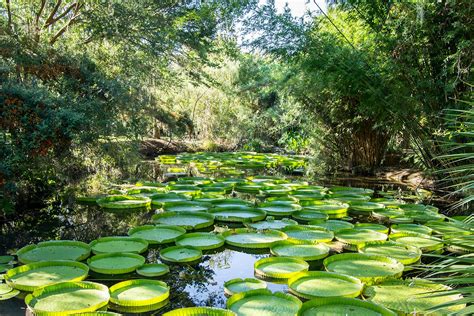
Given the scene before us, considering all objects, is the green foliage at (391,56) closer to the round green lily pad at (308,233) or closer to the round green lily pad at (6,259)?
the round green lily pad at (308,233)

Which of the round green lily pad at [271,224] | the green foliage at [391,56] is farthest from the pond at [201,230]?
the green foliage at [391,56]

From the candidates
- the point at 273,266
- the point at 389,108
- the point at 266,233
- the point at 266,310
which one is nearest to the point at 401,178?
the point at 389,108

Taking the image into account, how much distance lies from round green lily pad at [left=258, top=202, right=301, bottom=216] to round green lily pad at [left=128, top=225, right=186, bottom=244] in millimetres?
1383

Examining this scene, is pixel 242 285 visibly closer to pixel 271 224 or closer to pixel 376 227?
pixel 271 224

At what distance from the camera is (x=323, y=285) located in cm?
308

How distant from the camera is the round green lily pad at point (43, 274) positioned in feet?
9.73

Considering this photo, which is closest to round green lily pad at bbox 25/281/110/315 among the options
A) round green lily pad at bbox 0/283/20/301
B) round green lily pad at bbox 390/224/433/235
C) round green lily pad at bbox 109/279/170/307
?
round green lily pad at bbox 109/279/170/307

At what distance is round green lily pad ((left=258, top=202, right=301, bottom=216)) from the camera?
5296 mm

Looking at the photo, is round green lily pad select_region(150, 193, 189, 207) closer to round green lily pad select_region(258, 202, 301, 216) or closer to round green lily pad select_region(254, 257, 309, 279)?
round green lily pad select_region(258, 202, 301, 216)

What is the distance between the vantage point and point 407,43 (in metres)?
6.20

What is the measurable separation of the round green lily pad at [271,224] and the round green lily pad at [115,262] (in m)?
1.51

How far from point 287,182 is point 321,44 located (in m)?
2.48

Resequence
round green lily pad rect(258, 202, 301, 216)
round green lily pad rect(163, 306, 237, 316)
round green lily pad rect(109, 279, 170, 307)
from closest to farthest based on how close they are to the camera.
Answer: round green lily pad rect(163, 306, 237, 316) < round green lily pad rect(109, 279, 170, 307) < round green lily pad rect(258, 202, 301, 216)

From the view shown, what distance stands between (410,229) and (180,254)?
8.30 feet
